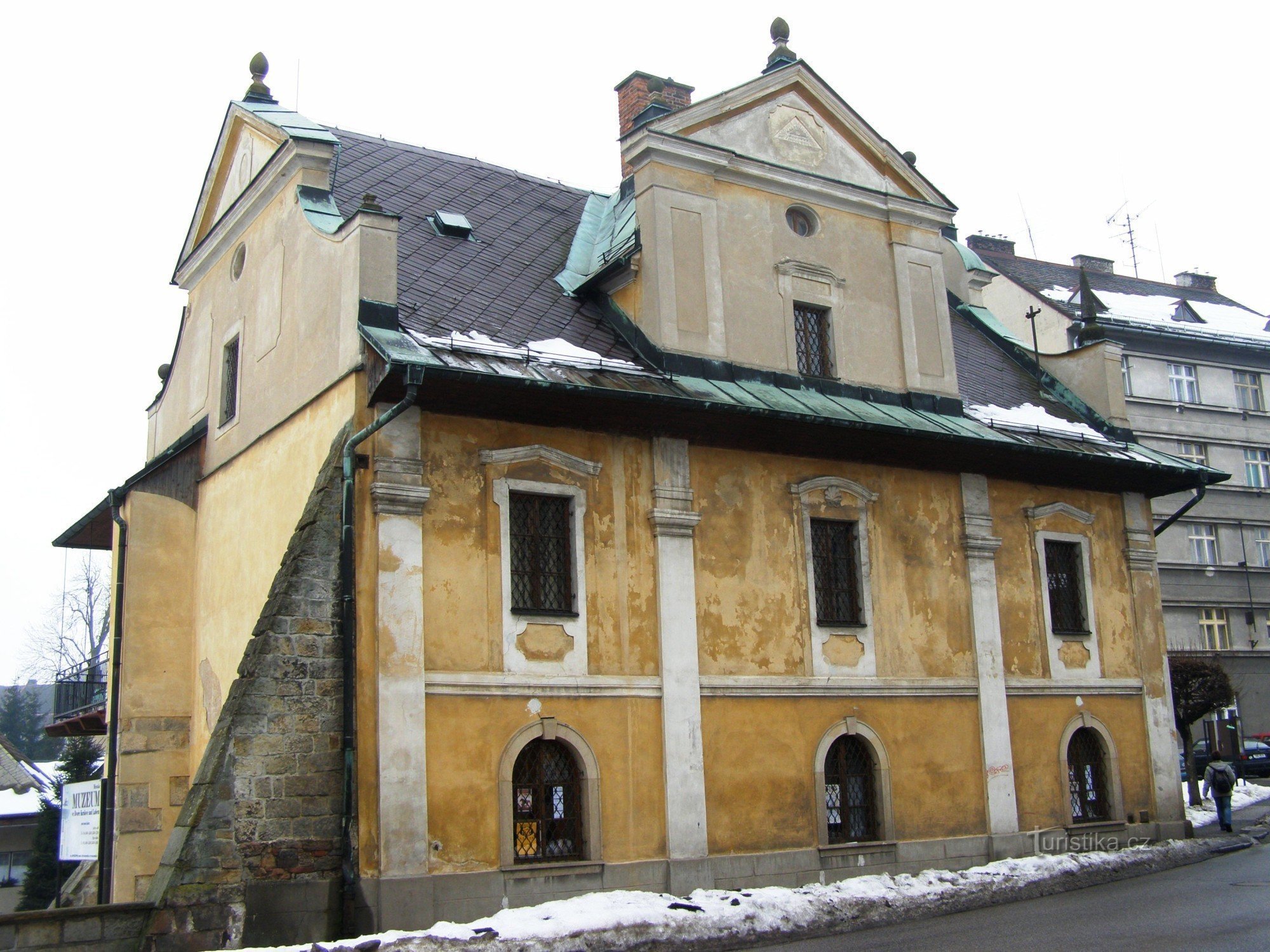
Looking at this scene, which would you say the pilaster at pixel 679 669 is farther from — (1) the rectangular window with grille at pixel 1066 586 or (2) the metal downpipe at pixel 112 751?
(2) the metal downpipe at pixel 112 751

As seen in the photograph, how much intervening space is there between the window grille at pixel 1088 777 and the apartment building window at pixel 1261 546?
74.3 feet

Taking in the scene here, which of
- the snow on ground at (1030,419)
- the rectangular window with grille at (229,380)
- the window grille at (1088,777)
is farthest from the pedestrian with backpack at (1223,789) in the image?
the rectangular window with grille at (229,380)

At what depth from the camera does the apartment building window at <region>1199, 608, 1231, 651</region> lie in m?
37.4

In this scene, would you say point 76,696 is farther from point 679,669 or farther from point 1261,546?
point 1261,546

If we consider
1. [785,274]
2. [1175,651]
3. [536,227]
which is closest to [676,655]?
[785,274]

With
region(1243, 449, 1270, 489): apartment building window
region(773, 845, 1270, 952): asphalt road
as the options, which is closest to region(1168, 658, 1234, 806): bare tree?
region(773, 845, 1270, 952): asphalt road

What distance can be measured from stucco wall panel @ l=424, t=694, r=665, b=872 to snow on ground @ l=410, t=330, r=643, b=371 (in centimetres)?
379

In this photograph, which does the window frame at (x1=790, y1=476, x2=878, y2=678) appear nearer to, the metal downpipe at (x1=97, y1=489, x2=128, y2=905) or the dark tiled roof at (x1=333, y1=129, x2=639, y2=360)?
the dark tiled roof at (x1=333, y1=129, x2=639, y2=360)

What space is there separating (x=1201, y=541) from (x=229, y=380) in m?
29.7

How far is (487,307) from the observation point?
15.9 meters

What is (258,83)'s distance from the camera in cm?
1842

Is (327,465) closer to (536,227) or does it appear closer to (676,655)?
(676,655)

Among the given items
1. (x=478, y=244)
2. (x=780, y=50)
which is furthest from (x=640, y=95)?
(x=478, y=244)

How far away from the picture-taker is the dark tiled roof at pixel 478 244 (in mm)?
15633
